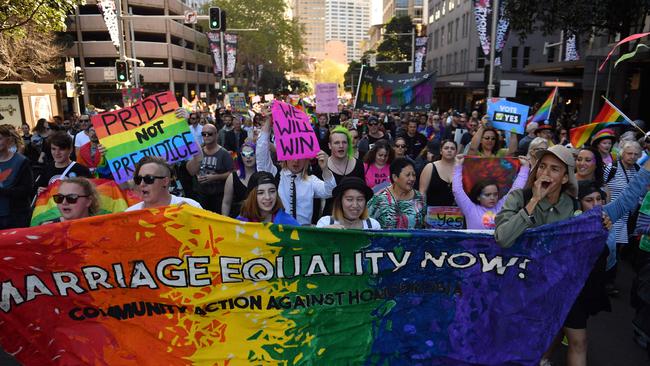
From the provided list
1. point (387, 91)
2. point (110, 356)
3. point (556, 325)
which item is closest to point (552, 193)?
point (556, 325)

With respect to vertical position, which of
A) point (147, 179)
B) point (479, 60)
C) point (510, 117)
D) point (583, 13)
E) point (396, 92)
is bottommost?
point (147, 179)

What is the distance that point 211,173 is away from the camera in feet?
21.4

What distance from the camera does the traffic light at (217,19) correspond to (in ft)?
50.7

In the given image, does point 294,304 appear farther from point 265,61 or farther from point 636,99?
point 265,61

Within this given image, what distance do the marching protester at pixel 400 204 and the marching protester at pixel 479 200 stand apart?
0.39 metres

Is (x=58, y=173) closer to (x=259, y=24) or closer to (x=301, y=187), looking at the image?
(x=301, y=187)

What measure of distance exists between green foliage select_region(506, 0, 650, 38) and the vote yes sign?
915 centimetres

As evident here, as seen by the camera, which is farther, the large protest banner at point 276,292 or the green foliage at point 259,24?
the green foliage at point 259,24

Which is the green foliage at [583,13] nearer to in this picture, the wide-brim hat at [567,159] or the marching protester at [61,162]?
the wide-brim hat at [567,159]

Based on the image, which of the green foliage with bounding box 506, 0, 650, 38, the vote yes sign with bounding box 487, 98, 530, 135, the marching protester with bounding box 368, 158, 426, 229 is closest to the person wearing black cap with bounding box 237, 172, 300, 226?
the marching protester with bounding box 368, 158, 426, 229

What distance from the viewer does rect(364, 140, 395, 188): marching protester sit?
6.14 meters

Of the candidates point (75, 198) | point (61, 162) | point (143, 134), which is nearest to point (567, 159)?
point (75, 198)

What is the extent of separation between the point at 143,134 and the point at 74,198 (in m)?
2.30

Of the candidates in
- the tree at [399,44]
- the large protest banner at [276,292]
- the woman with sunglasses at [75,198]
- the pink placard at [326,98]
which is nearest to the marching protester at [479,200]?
the large protest banner at [276,292]
